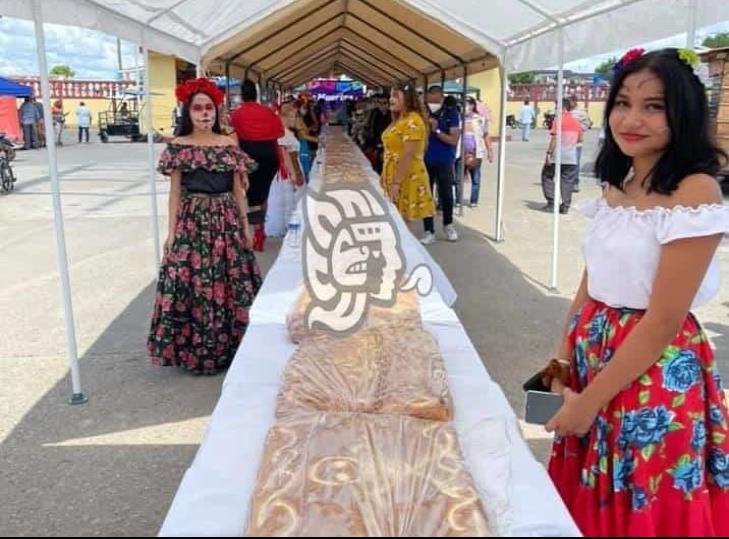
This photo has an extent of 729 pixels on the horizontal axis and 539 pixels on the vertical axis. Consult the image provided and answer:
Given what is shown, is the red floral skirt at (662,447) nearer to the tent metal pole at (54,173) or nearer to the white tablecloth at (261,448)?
the white tablecloth at (261,448)

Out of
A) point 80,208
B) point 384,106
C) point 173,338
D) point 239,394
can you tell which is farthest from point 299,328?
point 384,106

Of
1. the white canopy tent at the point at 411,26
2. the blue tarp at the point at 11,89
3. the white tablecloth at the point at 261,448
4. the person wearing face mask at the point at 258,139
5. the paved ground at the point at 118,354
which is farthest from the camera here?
the blue tarp at the point at 11,89

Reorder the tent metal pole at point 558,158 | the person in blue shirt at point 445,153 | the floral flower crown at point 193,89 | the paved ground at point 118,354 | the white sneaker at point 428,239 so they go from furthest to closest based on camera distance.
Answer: the person in blue shirt at point 445,153
the white sneaker at point 428,239
the tent metal pole at point 558,158
the floral flower crown at point 193,89
the paved ground at point 118,354

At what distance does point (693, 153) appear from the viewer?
1540 millimetres

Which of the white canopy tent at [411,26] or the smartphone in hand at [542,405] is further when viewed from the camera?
the white canopy tent at [411,26]

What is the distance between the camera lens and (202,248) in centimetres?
410

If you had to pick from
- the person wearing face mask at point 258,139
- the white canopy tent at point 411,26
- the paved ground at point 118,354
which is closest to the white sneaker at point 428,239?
the paved ground at point 118,354

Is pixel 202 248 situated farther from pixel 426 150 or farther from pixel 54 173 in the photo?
pixel 426 150

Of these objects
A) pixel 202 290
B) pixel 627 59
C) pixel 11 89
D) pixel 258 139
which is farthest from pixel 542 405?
pixel 11 89

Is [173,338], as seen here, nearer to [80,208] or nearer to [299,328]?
[299,328]

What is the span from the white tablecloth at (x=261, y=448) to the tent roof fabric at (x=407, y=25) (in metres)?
2.07

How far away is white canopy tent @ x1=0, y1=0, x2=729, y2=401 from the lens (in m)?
3.66

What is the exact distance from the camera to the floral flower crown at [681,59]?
157 cm

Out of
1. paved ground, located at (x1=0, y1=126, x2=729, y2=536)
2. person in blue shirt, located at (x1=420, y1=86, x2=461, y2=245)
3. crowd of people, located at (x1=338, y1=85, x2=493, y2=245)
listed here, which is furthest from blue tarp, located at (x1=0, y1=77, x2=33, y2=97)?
person in blue shirt, located at (x1=420, y1=86, x2=461, y2=245)
